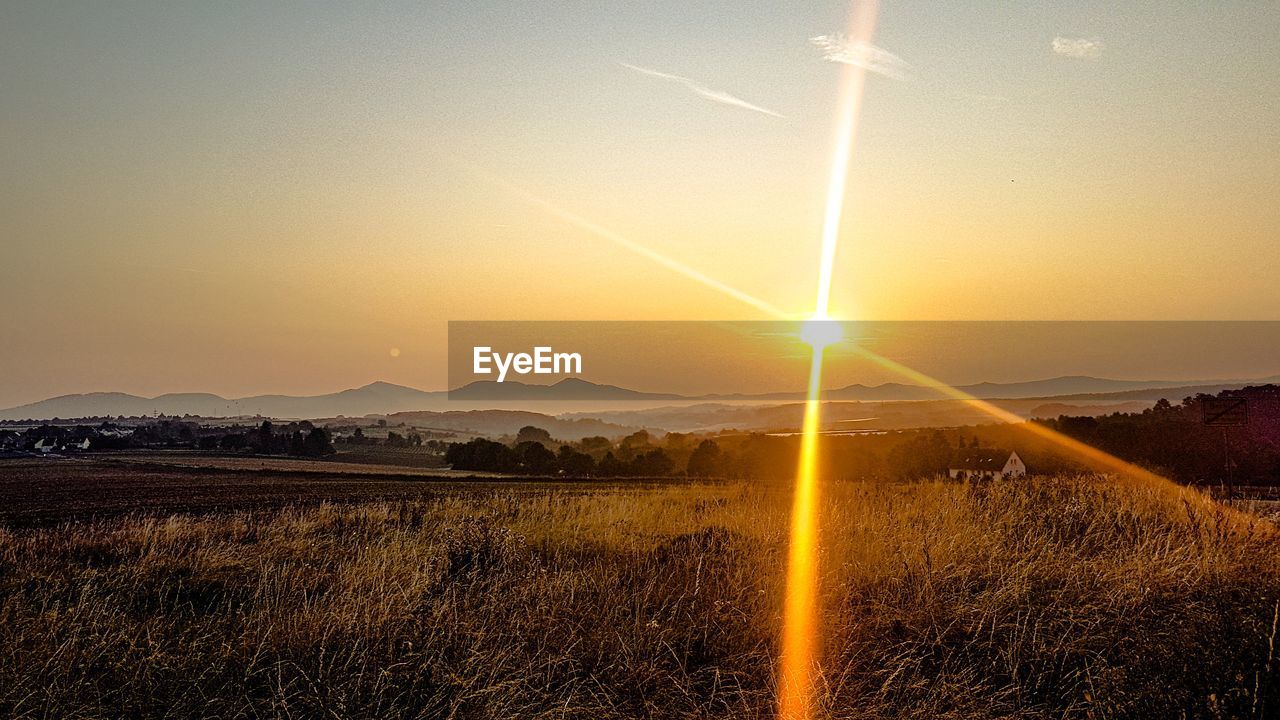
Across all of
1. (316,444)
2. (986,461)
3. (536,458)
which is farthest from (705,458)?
(316,444)

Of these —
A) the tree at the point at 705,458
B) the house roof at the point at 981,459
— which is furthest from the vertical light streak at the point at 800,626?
the tree at the point at 705,458

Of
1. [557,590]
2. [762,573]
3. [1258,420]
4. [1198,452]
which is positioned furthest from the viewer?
[1198,452]

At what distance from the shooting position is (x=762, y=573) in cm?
1001

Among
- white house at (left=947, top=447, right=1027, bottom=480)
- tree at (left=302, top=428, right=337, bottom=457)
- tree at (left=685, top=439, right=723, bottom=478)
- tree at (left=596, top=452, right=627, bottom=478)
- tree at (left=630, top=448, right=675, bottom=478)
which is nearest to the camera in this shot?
white house at (left=947, top=447, right=1027, bottom=480)

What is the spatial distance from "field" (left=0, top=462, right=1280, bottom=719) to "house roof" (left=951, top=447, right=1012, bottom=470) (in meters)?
26.9

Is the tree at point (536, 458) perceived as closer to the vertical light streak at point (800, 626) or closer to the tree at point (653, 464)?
the tree at point (653, 464)

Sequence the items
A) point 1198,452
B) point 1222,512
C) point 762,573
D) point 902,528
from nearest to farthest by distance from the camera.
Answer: point 762,573, point 902,528, point 1222,512, point 1198,452

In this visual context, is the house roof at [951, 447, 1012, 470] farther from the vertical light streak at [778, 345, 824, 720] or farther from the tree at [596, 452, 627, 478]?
the tree at [596, 452, 627, 478]

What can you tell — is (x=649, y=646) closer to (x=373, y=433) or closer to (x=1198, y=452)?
(x=1198, y=452)

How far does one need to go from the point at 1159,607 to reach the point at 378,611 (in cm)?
725

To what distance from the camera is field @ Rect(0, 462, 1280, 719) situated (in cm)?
630

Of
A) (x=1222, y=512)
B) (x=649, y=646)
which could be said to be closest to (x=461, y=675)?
(x=649, y=646)

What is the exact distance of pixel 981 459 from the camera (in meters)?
42.3

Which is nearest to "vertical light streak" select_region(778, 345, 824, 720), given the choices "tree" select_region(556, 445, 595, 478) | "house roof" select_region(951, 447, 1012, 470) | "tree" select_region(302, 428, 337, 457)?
"house roof" select_region(951, 447, 1012, 470)
